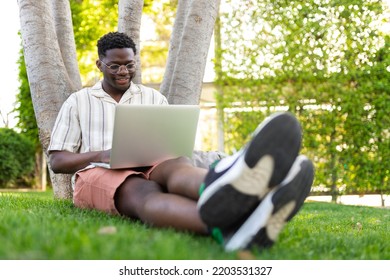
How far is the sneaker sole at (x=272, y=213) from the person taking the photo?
210 centimetres

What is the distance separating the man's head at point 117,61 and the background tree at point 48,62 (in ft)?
3.15

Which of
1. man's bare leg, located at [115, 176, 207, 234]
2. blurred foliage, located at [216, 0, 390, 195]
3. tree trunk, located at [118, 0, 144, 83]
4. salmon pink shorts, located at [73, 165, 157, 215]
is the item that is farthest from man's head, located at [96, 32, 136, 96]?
blurred foliage, located at [216, 0, 390, 195]

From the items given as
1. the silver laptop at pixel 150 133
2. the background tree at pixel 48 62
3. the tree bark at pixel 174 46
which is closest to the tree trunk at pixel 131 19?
the tree bark at pixel 174 46

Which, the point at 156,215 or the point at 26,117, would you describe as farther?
the point at 26,117

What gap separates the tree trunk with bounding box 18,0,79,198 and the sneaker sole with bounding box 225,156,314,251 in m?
2.51

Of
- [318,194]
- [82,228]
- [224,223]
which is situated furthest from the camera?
[318,194]

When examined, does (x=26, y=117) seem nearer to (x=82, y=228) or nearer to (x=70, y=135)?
(x=70, y=135)

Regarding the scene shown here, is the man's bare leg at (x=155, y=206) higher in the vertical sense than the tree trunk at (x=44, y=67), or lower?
lower

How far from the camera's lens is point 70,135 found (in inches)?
131

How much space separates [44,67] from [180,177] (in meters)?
2.16

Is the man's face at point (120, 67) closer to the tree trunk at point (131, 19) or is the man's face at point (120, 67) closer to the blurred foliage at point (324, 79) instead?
the tree trunk at point (131, 19)
